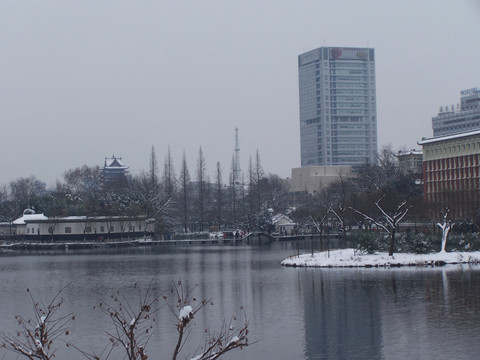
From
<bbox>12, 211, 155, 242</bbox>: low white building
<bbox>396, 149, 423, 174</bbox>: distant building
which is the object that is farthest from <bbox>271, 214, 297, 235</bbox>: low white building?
<bbox>396, 149, 423, 174</bbox>: distant building

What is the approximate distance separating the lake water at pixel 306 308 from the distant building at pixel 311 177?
115 metres

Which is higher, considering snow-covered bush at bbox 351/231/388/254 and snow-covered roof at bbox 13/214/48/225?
snow-covered roof at bbox 13/214/48/225

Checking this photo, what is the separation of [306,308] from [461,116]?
154 metres

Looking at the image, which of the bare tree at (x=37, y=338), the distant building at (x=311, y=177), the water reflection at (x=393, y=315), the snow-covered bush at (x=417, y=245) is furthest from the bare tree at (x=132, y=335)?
the distant building at (x=311, y=177)

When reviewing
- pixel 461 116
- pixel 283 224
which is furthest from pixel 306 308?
pixel 461 116

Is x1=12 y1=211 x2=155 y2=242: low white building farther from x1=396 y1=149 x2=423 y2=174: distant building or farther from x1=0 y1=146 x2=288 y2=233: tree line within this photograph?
x1=396 y1=149 x2=423 y2=174: distant building

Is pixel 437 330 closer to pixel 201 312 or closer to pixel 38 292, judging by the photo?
pixel 201 312

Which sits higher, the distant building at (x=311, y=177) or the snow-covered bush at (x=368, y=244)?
the distant building at (x=311, y=177)

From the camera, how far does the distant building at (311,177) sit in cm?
15600

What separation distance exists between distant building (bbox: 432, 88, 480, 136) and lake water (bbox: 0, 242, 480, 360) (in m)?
134

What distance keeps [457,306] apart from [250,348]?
8.33 meters

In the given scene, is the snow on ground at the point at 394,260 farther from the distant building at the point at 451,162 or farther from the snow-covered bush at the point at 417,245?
the distant building at the point at 451,162

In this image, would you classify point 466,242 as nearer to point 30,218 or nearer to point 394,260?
point 394,260

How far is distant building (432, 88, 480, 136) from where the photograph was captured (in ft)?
542
